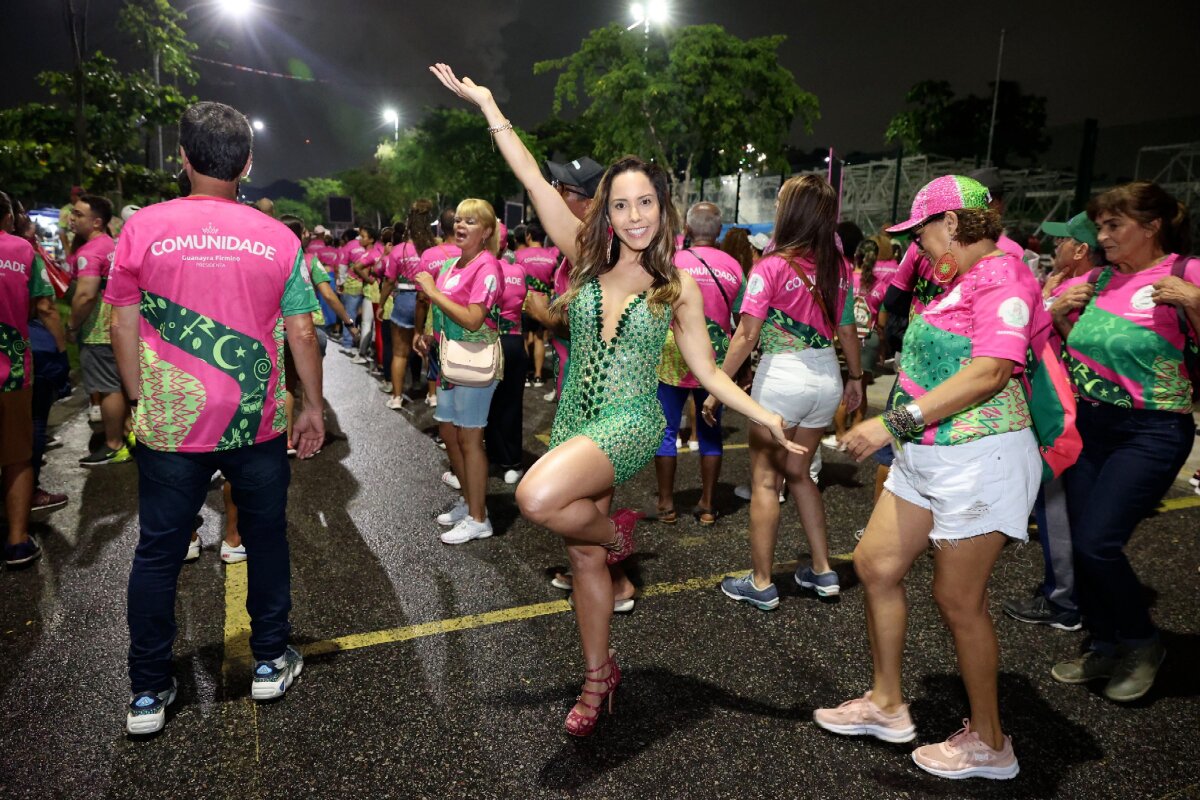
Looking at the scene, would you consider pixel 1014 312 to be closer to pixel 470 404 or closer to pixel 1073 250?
pixel 1073 250

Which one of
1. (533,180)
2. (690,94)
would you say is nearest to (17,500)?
(533,180)

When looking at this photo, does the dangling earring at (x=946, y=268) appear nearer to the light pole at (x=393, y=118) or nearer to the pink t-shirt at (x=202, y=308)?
the pink t-shirt at (x=202, y=308)

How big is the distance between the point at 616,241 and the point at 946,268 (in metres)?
1.19

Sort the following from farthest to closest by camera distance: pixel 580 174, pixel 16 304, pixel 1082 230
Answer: pixel 16 304 → pixel 580 174 → pixel 1082 230

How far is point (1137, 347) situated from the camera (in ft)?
9.96

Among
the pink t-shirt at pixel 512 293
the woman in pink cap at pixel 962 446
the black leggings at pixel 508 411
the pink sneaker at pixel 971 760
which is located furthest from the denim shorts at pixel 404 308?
the pink sneaker at pixel 971 760

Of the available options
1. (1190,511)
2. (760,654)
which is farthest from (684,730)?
(1190,511)

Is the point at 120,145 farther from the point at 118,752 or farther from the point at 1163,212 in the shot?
the point at 1163,212

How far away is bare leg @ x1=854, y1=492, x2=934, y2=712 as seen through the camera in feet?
8.48

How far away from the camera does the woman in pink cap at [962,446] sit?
229cm

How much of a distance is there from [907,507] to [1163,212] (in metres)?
1.78

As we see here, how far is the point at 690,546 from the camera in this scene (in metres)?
4.81

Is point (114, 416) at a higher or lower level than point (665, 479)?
higher

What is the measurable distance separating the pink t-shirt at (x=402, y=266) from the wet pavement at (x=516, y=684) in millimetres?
3693
